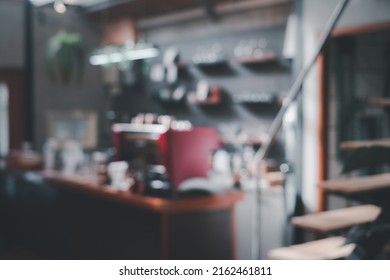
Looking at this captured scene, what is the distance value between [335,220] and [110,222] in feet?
6.41

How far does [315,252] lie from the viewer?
2.56 metres

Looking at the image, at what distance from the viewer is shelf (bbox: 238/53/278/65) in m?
6.56

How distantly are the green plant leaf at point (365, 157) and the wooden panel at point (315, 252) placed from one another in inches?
23.9

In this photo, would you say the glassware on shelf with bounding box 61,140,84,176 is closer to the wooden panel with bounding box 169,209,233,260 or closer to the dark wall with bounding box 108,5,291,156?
the wooden panel with bounding box 169,209,233,260

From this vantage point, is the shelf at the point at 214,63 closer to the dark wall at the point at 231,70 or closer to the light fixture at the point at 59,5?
the dark wall at the point at 231,70

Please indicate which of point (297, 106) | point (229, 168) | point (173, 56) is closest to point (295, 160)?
point (297, 106)

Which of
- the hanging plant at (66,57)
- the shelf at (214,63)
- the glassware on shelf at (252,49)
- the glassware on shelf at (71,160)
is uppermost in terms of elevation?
the glassware on shelf at (252,49)

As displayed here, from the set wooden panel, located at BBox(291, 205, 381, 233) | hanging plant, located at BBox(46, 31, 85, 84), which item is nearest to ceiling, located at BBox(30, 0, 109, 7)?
hanging plant, located at BBox(46, 31, 85, 84)

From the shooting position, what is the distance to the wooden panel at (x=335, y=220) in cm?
244

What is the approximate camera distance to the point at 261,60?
6680mm

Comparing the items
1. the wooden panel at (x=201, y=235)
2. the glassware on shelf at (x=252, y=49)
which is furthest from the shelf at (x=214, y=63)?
the wooden panel at (x=201, y=235)

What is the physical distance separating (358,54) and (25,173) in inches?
133

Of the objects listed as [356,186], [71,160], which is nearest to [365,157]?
[356,186]

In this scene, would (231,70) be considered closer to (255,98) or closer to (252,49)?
(252,49)
